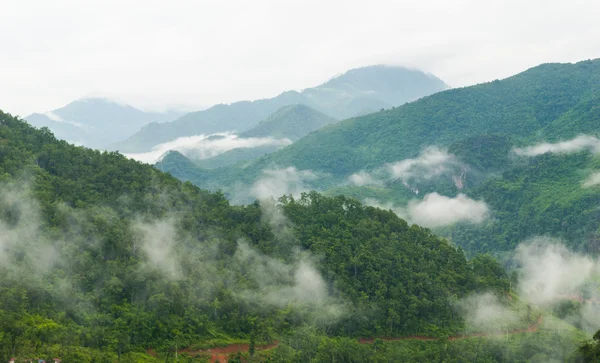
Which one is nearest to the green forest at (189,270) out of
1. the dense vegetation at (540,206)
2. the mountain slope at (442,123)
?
the dense vegetation at (540,206)

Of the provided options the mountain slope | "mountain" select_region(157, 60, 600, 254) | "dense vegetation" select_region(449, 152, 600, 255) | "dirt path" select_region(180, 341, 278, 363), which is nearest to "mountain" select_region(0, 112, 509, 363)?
"dirt path" select_region(180, 341, 278, 363)

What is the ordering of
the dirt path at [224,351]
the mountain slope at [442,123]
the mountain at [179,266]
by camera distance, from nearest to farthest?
1. the mountain at [179,266]
2. the dirt path at [224,351]
3. the mountain slope at [442,123]

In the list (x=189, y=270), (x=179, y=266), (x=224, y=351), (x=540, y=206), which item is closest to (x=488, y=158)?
(x=540, y=206)

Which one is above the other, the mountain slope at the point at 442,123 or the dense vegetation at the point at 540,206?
the mountain slope at the point at 442,123

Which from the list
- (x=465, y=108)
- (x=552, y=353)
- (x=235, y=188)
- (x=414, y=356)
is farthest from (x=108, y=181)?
(x=465, y=108)

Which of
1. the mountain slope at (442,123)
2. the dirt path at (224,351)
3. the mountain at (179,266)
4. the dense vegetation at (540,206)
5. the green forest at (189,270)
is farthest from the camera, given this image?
the mountain slope at (442,123)

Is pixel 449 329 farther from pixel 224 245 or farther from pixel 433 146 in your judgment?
pixel 433 146

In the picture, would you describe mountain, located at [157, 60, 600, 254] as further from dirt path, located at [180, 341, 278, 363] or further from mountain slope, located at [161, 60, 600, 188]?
dirt path, located at [180, 341, 278, 363]

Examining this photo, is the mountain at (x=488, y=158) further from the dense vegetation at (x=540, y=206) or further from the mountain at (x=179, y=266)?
the mountain at (x=179, y=266)
